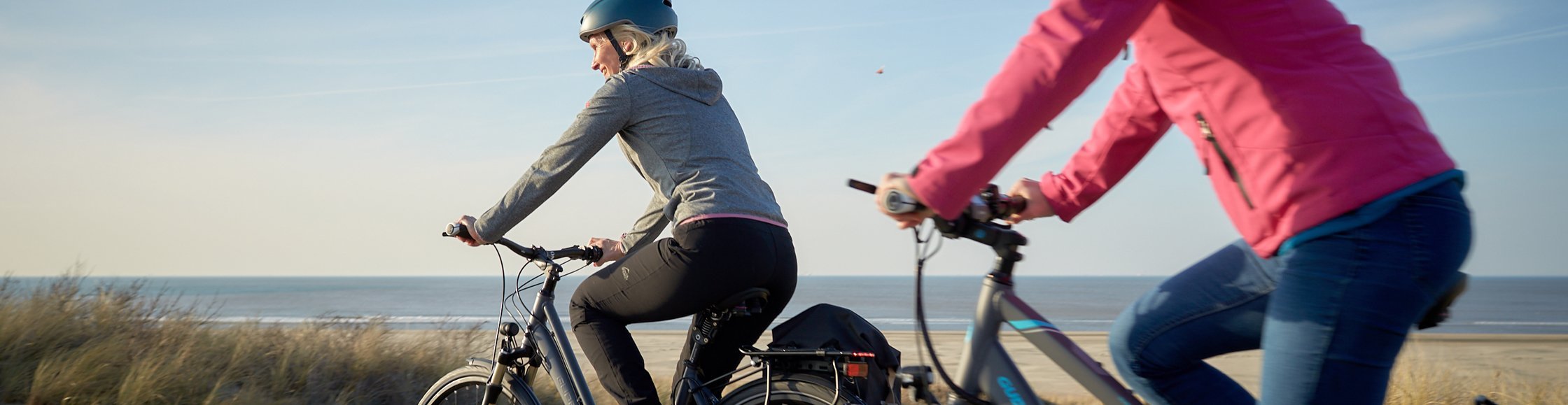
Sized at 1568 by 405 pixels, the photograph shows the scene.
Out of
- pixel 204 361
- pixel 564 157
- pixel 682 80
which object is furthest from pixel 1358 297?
pixel 204 361

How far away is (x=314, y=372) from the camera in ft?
16.6

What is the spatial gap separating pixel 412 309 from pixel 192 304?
94.6ft

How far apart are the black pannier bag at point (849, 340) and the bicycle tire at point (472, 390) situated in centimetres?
96

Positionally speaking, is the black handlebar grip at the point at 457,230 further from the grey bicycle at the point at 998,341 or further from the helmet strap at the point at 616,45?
the grey bicycle at the point at 998,341

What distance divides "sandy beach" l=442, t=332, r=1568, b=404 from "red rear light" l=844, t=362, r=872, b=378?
1.83ft

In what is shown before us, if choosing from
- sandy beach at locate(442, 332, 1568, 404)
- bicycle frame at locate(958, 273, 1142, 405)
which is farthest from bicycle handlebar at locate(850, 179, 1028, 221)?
sandy beach at locate(442, 332, 1568, 404)

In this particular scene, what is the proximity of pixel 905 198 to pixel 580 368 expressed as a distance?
1813mm

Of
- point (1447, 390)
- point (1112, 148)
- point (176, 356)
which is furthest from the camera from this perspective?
point (1447, 390)

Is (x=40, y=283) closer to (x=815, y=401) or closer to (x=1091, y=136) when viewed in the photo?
(x=815, y=401)

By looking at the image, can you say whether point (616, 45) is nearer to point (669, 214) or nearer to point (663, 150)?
point (663, 150)

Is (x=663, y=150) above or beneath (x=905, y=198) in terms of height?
above

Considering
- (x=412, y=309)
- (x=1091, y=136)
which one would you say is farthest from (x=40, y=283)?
(x=412, y=309)

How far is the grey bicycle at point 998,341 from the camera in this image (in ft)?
6.44

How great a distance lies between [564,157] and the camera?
3066 mm
